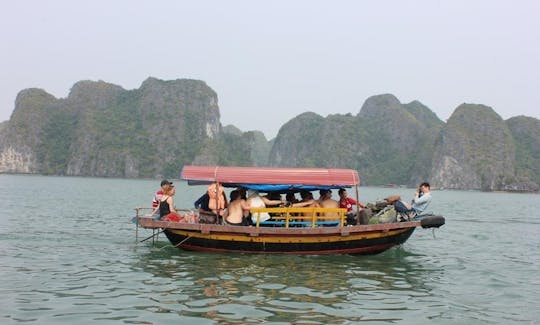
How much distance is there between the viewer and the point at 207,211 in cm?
1324

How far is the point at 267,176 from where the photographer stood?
1255 centimetres

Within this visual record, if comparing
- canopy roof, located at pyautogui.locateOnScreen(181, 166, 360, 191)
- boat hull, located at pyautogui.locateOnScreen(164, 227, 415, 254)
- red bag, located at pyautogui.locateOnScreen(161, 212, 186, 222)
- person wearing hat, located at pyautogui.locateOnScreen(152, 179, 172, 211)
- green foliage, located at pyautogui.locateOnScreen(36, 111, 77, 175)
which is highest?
green foliage, located at pyautogui.locateOnScreen(36, 111, 77, 175)

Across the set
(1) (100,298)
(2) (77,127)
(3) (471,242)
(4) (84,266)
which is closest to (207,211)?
(4) (84,266)

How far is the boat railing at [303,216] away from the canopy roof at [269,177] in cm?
58

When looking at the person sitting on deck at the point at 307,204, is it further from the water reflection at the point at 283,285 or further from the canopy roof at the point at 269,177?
the water reflection at the point at 283,285

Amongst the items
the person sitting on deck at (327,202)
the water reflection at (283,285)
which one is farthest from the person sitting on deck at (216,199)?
the person sitting on deck at (327,202)

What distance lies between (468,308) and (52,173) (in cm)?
17070

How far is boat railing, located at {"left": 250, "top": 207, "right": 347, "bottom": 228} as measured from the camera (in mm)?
12586

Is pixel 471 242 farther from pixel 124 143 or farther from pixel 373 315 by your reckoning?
pixel 124 143

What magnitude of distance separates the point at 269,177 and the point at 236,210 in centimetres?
119

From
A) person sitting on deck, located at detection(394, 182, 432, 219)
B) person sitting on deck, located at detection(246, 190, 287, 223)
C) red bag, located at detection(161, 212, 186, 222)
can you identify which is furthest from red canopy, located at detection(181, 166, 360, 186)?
person sitting on deck, located at detection(394, 182, 432, 219)

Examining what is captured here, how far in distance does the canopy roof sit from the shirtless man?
0.42 m

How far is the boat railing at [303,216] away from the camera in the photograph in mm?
12586

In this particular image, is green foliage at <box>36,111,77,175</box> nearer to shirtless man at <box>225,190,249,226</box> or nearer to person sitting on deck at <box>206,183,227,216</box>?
person sitting on deck at <box>206,183,227,216</box>
